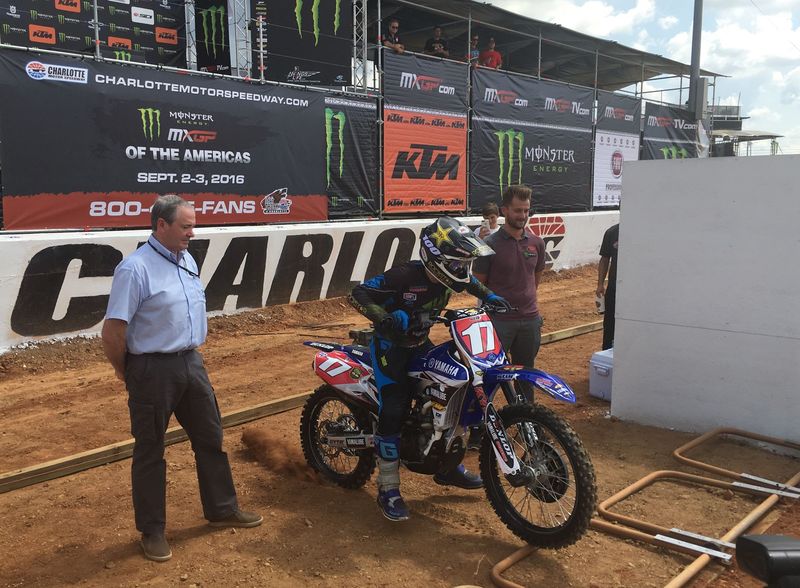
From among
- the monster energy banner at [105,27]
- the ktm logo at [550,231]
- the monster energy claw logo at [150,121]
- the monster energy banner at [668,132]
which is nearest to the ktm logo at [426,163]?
the ktm logo at [550,231]

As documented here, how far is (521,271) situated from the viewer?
538cm

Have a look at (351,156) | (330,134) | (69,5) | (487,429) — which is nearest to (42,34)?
(69,5)

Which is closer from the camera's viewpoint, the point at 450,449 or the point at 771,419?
the point at 450,449

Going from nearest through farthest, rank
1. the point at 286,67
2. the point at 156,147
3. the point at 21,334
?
→ the point at 21,334, the point at 156,147, the point at 286,67

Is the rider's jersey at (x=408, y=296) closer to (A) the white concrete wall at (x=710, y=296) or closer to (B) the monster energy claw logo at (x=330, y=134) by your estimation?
(A) the white concrete wall at (x=710, y=296)

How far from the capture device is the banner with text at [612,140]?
19688 mm

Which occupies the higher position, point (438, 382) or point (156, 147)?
point (156, 147)

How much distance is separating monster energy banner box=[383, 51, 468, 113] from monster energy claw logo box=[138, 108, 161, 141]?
4828mm

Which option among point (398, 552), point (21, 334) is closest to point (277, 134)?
point (21, 334)

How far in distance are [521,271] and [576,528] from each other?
7.53ft

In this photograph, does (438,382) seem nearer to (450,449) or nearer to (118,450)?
(450,449)

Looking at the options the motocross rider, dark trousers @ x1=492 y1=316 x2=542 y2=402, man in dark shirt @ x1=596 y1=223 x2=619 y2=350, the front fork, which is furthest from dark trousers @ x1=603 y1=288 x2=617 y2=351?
the front fork

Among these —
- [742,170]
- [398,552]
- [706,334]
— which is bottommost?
[398,552]

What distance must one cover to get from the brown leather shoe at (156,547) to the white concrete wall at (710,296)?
4134mm
